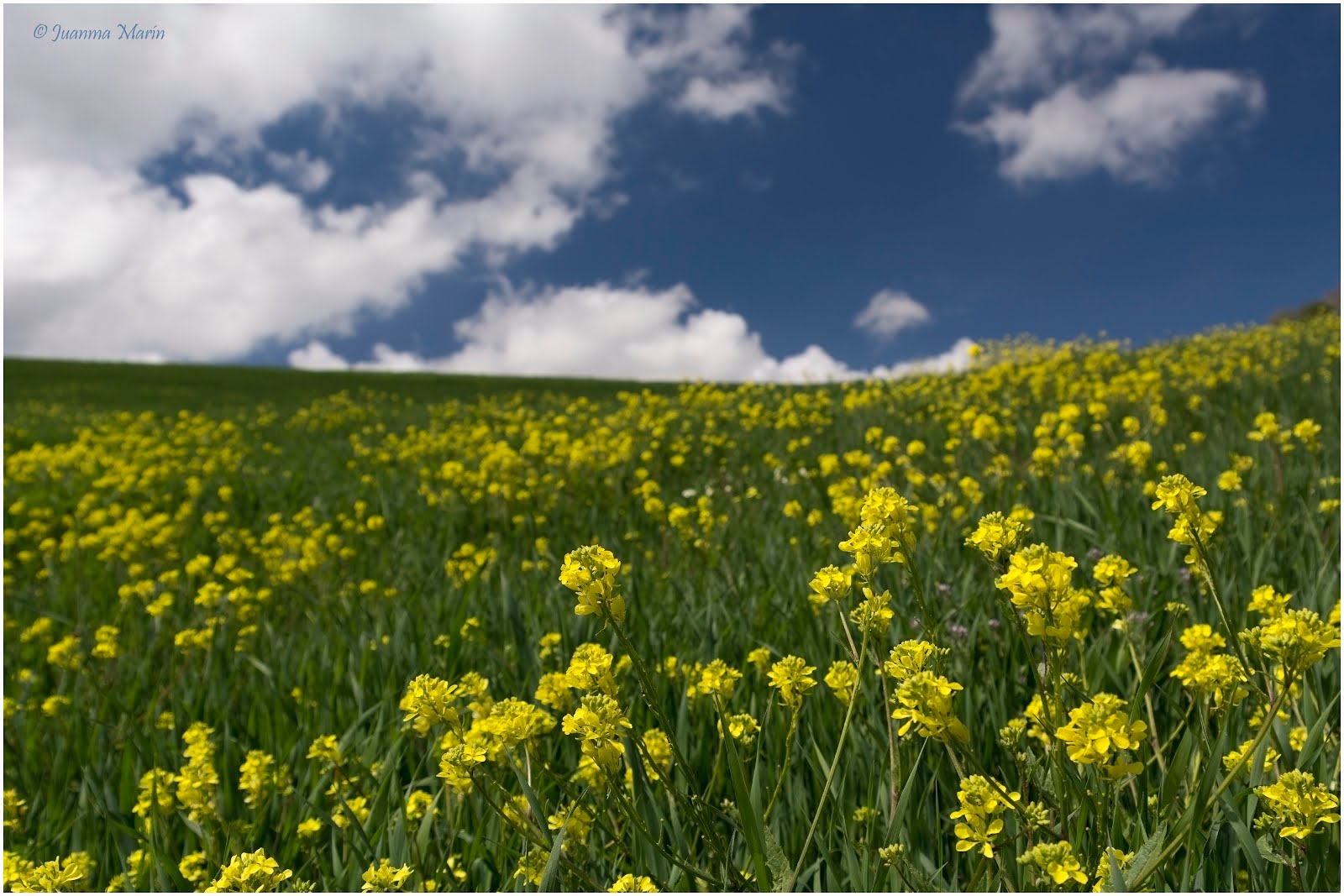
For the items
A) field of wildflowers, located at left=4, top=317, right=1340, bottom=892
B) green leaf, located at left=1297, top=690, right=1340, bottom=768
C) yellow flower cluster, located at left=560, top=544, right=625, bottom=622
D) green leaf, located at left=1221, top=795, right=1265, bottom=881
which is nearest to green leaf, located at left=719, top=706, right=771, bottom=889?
field of wildflowers, located at left=4, top=317, right=1340, bottom=892

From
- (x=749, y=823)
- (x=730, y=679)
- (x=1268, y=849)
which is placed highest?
(x=730, y=679)

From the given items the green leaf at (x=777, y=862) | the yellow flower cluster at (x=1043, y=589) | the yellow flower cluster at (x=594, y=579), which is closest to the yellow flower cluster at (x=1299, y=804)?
the yellow flower cluster at (x=1043, y=589)

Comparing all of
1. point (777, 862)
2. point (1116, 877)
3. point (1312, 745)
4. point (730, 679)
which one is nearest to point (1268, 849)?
point (1312, 745)

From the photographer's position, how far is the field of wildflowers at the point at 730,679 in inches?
64.5

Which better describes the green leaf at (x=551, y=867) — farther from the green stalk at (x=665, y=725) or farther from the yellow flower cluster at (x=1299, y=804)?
the yellow flower cluster at (x=1299, y=804)

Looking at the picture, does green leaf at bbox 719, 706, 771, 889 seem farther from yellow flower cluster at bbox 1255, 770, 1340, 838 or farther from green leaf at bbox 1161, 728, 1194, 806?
yellow flower cluster at bbox 1255, 770, 1340, 838

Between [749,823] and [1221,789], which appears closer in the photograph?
[1221,789]

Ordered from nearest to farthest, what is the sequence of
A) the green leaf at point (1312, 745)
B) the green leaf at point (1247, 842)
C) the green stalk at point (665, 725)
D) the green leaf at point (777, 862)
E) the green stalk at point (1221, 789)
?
the green stalk at point (1221, 789) → the green stalk at point (665, 725) → the green leaf at point (777, 862) → the green leaf at point (1247, 842) → the green leaf at point (1312, 745)

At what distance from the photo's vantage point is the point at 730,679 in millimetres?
2146

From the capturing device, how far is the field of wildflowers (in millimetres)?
1638

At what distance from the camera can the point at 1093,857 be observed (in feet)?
5.20

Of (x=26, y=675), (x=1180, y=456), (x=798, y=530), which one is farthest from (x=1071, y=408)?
(x=26, y=675)

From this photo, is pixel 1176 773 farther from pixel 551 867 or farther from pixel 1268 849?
pixel 551 867

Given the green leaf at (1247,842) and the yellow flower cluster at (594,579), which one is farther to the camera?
the green leaf at (1247,842)
